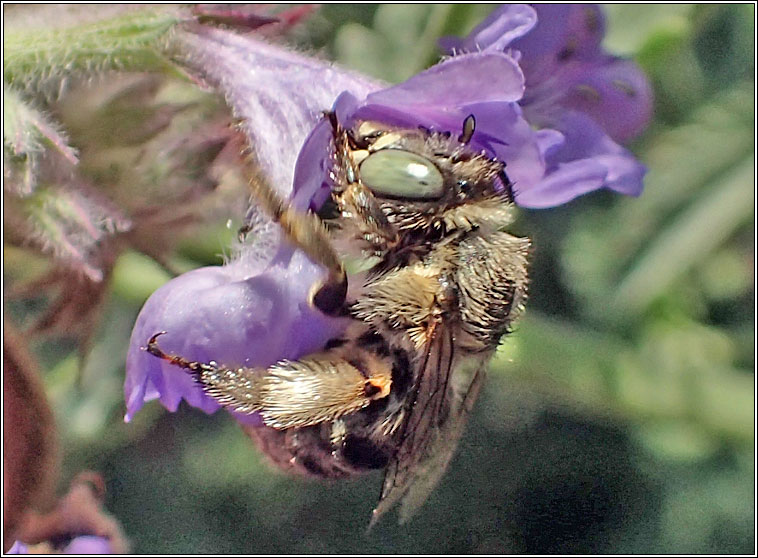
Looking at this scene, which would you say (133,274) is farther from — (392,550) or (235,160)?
(392,550)

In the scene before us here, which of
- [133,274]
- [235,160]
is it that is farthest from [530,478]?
[235,160]

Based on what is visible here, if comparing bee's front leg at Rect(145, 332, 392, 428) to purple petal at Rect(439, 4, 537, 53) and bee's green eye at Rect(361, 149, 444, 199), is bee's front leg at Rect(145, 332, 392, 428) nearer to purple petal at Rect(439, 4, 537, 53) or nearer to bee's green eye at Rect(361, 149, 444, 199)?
bee's green eye at Rect(361, 149, 444, 199)

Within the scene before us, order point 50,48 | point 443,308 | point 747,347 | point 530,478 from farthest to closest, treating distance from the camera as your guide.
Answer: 1. point 530,478
2. point 747,347
3. point 50,48
4. point 443,308

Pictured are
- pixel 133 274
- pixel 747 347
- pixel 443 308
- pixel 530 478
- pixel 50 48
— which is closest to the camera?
pixel 443 308

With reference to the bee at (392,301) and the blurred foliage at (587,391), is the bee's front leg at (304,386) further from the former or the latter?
the blurred foliage at (587,391)

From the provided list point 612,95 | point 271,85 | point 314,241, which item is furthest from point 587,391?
point 314,241

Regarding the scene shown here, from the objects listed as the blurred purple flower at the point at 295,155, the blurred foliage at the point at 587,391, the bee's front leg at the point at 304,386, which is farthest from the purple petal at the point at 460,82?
the blurred foliage at the point at 587,391

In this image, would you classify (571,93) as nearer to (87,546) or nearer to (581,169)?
(581,169)

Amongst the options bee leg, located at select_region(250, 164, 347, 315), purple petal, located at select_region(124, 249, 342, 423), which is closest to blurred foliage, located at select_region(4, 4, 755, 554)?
purple petal, located at select_region(124, 249, 342, 423)
